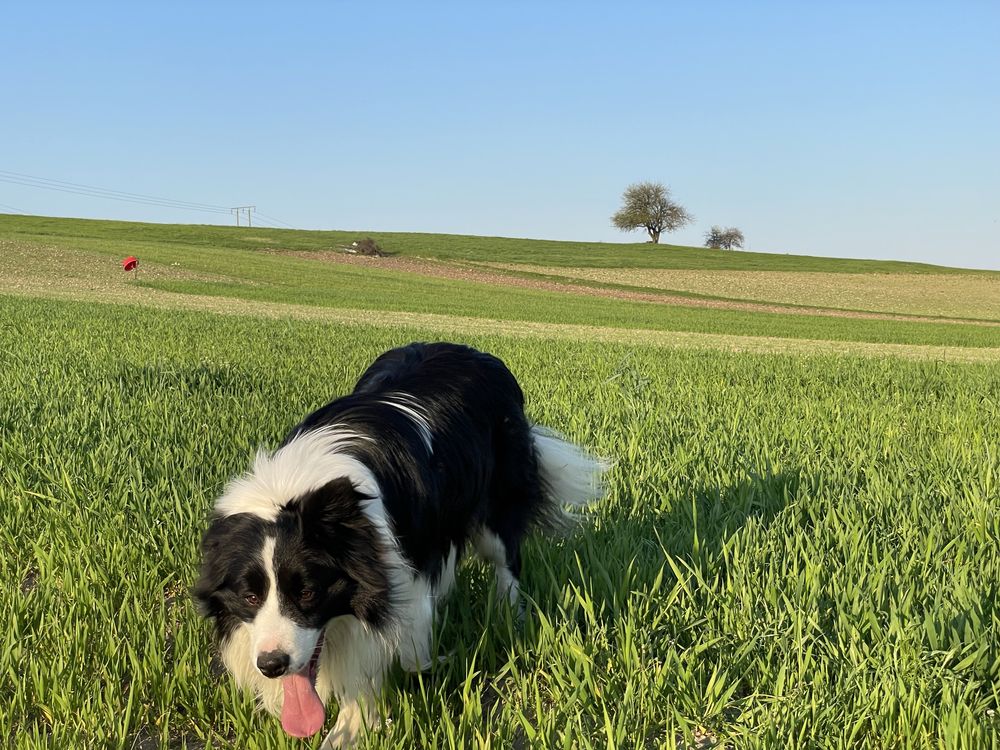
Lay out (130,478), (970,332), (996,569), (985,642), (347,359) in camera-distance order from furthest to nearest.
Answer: (970,332) → (347,359) → (130,478) → (996,569) → (985,642)

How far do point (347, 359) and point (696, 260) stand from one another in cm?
6626

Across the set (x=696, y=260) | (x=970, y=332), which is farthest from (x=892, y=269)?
(x=970, y=332)

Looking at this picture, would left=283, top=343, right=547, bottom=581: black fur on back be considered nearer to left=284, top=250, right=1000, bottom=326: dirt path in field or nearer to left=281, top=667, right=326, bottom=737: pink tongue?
left=281, top=667, right=326, bottom=737: pink tongue

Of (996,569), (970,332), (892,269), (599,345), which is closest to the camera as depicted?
(996,569)

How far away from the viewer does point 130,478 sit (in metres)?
4.41

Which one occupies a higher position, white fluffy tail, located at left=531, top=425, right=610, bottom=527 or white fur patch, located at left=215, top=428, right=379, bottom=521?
white fur patch, located at left=215, top=428, right=379, bottom=521

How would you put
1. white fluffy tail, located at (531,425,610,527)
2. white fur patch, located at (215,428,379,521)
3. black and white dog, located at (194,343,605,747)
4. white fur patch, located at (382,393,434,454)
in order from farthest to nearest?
white fluffy tail, located at (531,425,610,527) < white fur patch, located at (382,393,434,454) < white fur patch, located at (215,428,379,521) < black and white dog, located at (194,343,605,747)

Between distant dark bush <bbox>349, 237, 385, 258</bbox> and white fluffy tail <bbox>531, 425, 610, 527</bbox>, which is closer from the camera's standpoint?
white fluffy tail <bbox>531, 425, 610, 527</bbox>

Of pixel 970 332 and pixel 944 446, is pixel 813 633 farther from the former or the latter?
pixel 970 332

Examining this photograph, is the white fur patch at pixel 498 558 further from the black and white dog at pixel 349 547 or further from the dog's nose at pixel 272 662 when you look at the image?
the dog's nose at pixel 272 662

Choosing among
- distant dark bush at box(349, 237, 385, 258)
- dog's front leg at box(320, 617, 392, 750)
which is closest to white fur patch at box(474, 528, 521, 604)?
dog's front leg at box(320, 617, 392, 750)

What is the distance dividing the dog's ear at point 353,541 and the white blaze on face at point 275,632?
0.14m

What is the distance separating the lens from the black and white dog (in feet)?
7.67

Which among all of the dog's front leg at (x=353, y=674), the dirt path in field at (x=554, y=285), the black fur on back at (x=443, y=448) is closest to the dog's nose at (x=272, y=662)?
the dog's front leg at (x=353, y=674)
